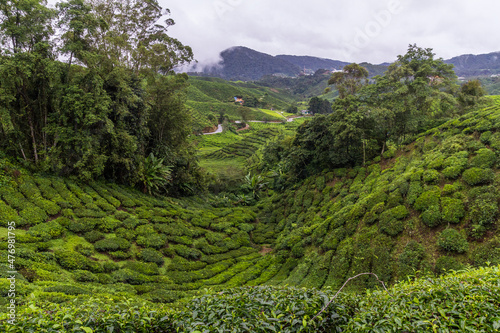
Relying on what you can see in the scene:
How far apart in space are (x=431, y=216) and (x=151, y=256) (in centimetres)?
1192

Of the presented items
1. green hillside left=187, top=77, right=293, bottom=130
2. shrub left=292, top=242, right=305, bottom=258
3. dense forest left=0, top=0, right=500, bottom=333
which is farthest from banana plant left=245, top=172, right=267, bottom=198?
green hillside left=187, top=77, right=293, bottom=130

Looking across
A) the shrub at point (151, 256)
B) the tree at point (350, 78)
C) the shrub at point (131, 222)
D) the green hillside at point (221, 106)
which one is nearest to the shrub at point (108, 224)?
the shrub at point (131, 222)

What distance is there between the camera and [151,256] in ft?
39.4

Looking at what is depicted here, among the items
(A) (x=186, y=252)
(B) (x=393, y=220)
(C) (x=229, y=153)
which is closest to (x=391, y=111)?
(B) (x=393, y=220)

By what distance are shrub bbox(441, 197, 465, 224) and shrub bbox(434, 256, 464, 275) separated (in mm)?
1495

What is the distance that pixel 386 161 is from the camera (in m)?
16.6

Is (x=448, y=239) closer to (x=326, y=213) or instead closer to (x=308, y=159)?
(x=326, y=213)

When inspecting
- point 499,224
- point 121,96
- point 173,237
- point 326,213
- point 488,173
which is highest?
point 121,96

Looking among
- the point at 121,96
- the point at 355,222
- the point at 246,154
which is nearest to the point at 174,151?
the point at 121,96

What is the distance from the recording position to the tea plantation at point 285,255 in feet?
11.4

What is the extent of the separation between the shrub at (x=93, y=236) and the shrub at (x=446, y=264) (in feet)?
43.1

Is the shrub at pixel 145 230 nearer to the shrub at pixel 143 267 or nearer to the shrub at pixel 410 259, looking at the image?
the shrub at pixel 143 267

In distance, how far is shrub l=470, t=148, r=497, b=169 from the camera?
9.22 m

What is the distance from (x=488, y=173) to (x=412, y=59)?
12749 mm
